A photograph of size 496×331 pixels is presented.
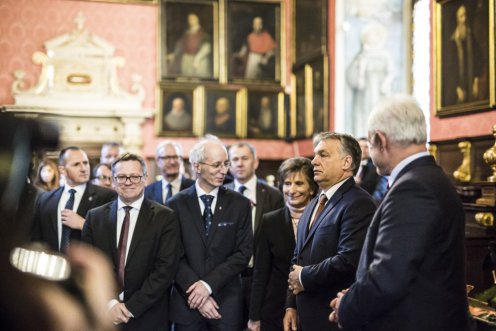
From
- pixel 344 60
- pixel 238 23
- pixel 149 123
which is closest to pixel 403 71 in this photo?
pixel 344 60

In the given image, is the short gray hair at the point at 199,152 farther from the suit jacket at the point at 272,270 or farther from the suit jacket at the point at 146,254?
the suit jacket at the point at 272,270

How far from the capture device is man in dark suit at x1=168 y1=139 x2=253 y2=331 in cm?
573

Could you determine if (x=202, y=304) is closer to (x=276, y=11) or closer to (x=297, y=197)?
(x=297, y=197)

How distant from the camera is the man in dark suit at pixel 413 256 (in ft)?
Answer: 10.6

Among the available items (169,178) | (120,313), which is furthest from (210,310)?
(169,178)

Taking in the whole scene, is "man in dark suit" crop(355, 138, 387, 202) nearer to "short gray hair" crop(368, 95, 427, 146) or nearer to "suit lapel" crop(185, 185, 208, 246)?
"suit lapel" crop(185, 185, 208, 246)

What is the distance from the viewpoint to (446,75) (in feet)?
33.4

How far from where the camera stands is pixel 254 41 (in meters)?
15.4

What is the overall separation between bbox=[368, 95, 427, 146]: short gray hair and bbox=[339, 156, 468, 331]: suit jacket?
0.16 m

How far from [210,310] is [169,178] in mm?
2581

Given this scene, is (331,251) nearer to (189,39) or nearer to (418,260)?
(418,260)

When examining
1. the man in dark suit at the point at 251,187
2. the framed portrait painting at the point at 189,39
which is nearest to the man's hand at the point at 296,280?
the man in dark suit at the point at 251,187

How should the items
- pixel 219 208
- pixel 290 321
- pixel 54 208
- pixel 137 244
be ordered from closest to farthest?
pixel 290 321 → pixel 137 244 → pixel 219 208 → pixel 54 208

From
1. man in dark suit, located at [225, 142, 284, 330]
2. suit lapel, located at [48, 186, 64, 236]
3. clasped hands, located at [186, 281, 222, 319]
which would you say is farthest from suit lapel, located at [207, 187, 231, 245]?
suit lapel, located at [48, 186, 64, 236]
